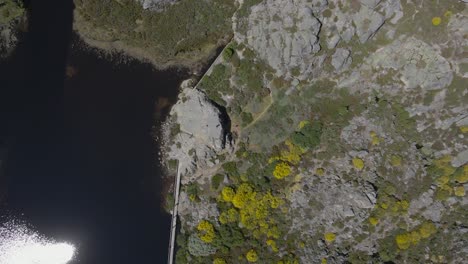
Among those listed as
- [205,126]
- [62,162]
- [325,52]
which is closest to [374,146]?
[325,52]

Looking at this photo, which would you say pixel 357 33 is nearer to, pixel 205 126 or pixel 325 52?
pixel 325 52

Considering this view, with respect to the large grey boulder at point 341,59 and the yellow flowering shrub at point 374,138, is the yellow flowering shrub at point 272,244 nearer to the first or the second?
the yellow flowering shrub at point 374,138

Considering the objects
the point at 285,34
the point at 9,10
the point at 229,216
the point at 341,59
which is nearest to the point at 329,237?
the point at 229,216

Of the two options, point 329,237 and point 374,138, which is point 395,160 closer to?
point 374,138

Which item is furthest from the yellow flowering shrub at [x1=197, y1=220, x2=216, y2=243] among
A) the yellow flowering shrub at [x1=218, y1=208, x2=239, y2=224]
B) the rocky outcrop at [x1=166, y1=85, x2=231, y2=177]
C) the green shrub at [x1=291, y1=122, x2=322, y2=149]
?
the green shrub at [x1=291, y1=122, x2=322, y2=149]

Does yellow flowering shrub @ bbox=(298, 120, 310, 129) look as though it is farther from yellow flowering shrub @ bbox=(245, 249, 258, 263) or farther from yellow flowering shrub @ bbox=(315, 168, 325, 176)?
yellow flowering shrub @ bbox=(245, 249, 258, 263)

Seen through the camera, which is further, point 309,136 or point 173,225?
point 173,225
